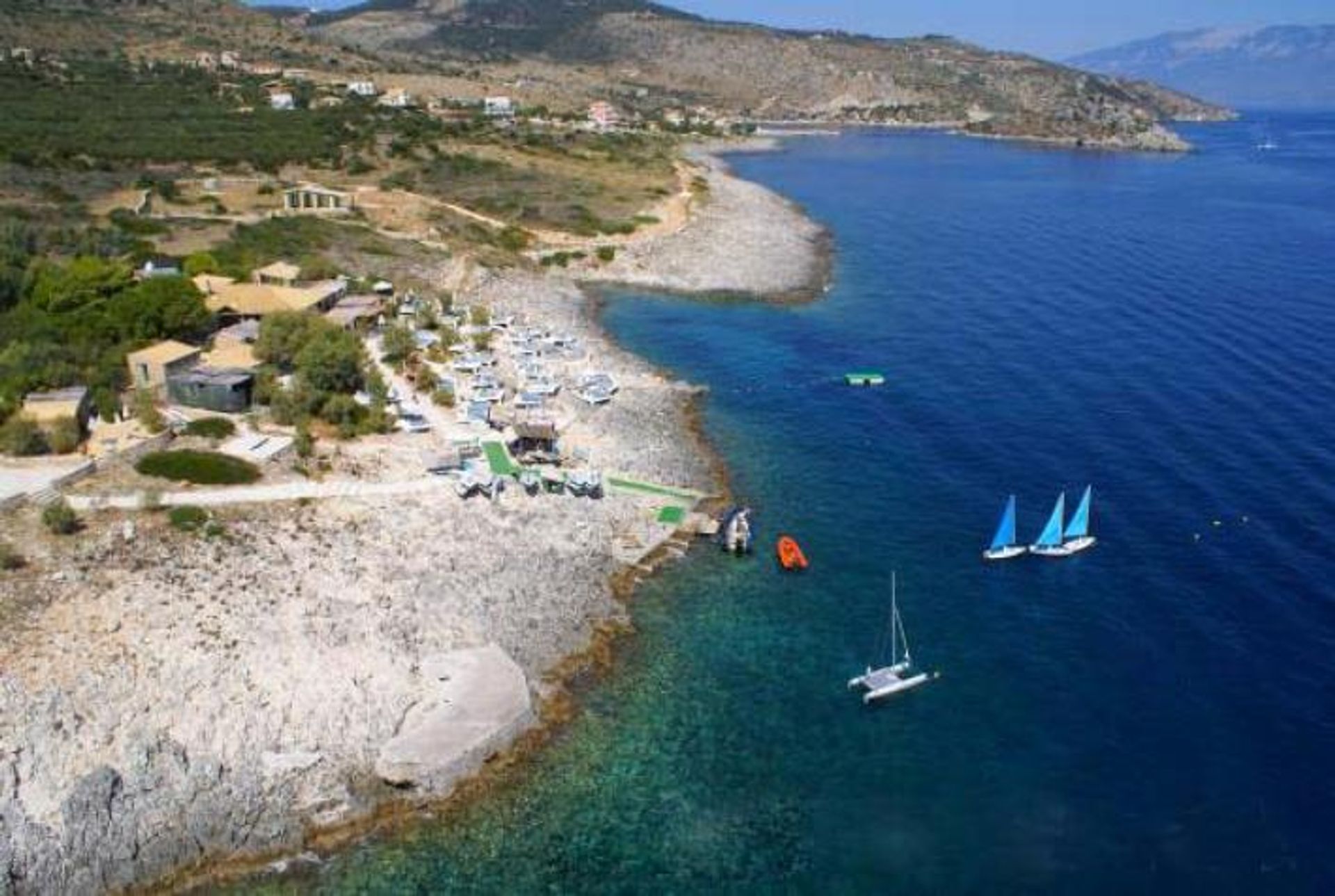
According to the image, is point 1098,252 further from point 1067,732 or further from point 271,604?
point 271,604

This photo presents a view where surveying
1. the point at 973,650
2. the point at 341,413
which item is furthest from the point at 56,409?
the point at 973,650

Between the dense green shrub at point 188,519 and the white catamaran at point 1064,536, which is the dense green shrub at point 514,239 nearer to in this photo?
the dense green shrub at point 188,519

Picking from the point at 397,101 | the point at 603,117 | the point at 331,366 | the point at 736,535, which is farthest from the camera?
the point at 603,117

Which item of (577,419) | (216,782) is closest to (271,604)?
(216,782)

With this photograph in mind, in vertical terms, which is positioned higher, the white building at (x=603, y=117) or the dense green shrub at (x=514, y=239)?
the white building at (x=603, y=117)

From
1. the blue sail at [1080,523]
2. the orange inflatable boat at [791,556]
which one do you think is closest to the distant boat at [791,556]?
the orange inflatable boat at [791,556]

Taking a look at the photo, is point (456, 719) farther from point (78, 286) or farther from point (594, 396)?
point (78, 286)
